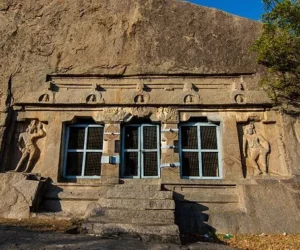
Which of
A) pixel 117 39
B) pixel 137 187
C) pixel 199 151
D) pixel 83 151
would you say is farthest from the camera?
pixel 117 39

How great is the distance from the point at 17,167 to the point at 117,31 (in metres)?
4.27

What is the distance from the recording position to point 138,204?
223 inches

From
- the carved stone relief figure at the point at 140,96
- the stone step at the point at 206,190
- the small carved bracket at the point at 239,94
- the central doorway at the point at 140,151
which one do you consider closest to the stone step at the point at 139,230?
the stone step at the point at 206,190

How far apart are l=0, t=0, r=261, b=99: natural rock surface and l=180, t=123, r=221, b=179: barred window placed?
1478 millimetres

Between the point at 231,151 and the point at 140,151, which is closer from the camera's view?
the point at 231,151

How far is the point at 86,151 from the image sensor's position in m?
7.75

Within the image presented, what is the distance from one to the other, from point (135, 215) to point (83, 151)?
2932 millimetres

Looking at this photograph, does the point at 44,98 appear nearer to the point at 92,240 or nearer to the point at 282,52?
the point at 92,240

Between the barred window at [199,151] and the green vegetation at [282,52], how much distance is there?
170 centimetres

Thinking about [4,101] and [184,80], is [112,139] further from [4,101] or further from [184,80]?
[4,101]

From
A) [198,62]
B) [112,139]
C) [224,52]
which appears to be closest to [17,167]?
[112,139]

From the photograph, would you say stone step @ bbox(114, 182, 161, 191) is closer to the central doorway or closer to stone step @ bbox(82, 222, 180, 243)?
the central doorway

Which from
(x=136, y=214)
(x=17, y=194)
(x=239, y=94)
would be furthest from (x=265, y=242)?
(x=17, y=194)

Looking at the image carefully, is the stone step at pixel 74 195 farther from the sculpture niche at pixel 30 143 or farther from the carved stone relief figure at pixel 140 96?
the carved stone relief figure at pixel 140 96
